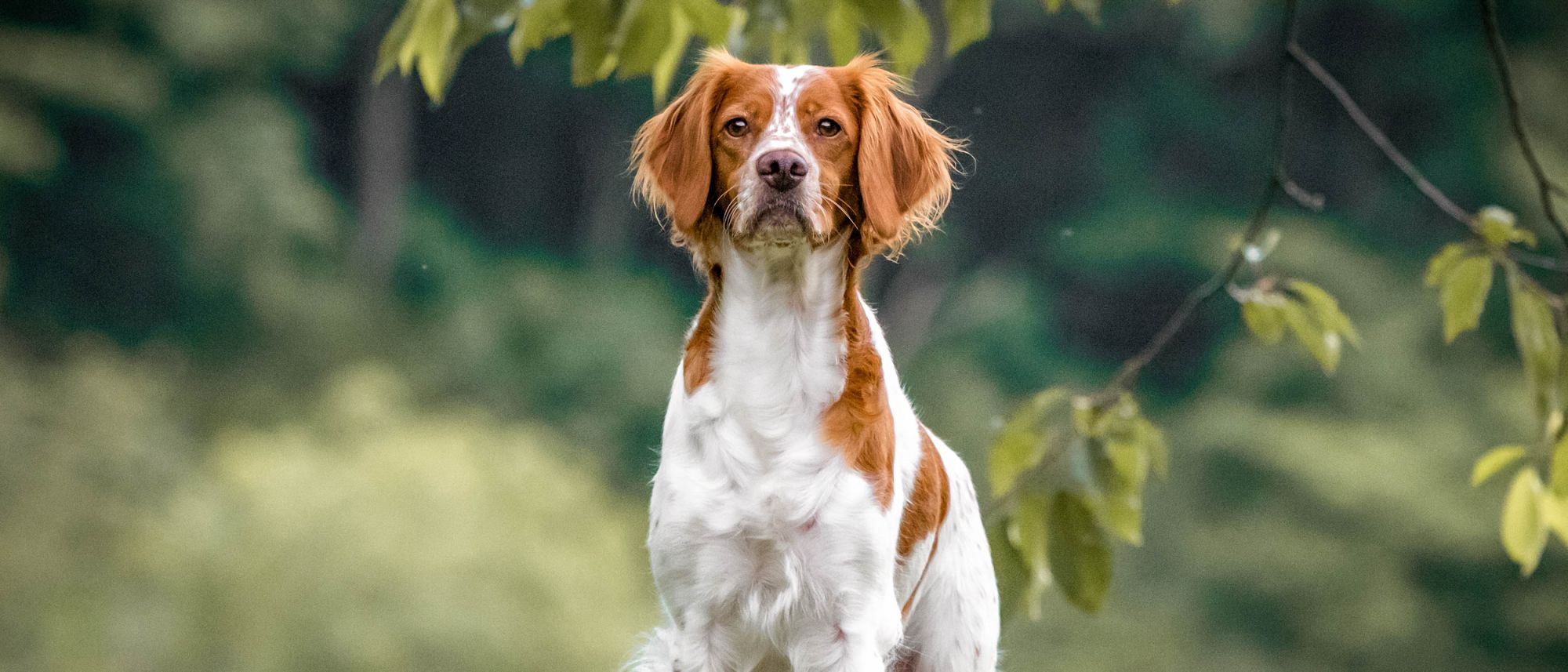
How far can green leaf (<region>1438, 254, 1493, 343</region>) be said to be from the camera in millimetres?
1870

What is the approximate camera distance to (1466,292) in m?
1.88

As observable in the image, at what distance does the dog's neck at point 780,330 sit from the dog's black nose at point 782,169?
0.48 ft

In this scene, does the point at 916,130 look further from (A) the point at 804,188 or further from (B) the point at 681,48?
(B) the point at 681,48

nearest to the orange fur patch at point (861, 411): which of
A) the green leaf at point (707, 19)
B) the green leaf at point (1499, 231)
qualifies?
the green leaf at point (707, 19)

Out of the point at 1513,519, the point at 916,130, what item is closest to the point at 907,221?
the point at 916,130

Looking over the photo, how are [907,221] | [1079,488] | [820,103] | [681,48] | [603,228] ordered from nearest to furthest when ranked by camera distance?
[681,48] → [1079,488] → [820,103] → [907,221] → [603,228]

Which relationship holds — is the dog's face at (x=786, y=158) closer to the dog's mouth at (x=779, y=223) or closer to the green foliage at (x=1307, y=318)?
the dog's mouth at (x=779, y=223)

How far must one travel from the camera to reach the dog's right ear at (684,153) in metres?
2.13

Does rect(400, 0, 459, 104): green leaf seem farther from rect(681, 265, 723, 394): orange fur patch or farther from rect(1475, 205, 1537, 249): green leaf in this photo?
rect(1475, 205, 1537, 249): green leaf

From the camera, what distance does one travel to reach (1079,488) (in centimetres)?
196

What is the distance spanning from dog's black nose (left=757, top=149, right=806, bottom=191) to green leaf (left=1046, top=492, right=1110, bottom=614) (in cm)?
53

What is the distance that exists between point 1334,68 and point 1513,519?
305 inches

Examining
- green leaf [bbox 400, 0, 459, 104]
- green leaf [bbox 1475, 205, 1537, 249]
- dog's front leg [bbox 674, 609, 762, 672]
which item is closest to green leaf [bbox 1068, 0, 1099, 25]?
green leaf [bbox 1475, 205, 1537, 249]

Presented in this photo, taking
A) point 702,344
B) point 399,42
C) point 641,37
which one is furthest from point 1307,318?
point 399,42
